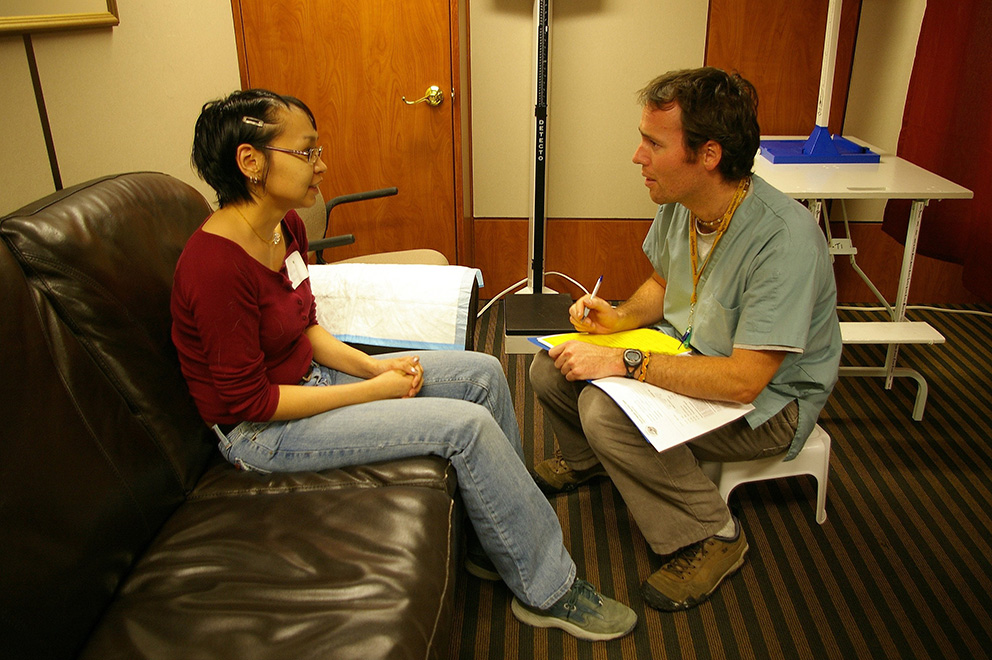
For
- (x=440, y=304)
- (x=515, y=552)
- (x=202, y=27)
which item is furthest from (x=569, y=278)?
(x=515, y=552)

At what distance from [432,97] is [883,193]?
1677mm

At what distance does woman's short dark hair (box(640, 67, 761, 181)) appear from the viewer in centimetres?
156

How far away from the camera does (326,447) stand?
57.4 inches

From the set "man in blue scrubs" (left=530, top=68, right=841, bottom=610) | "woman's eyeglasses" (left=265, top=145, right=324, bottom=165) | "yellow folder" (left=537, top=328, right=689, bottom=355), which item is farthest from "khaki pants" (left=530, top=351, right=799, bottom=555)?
"woman's eyeglasses" (left=265, top=145, right=324, bottom=165)

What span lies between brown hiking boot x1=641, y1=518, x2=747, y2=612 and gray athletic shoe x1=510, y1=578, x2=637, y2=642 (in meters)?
0.10

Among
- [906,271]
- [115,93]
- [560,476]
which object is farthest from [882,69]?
[115,93]

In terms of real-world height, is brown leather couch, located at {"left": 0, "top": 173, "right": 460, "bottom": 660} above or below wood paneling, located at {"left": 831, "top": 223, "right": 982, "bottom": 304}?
above

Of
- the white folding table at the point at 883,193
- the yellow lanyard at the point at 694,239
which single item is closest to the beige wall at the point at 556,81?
the white folding table at the point at 883,193

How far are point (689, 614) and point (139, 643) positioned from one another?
119 centimetres

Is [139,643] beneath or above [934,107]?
beneath

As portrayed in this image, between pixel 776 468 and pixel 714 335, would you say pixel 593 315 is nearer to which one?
pixel 714 335

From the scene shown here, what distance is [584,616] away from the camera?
5.33 feet

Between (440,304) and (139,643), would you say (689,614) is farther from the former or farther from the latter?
(139,643)

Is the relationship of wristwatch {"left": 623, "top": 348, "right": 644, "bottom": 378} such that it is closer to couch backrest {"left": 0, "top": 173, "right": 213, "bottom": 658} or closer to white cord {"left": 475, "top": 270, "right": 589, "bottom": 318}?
couch backrest {"left": 0, "top": 173, "right": 213, "bottom": 658}
